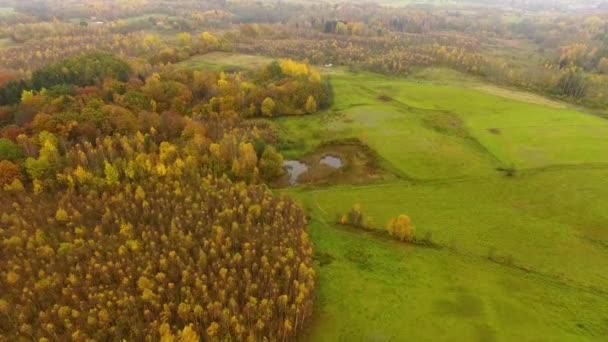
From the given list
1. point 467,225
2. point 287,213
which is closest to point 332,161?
point 287,213

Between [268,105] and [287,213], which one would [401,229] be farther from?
[268,105]

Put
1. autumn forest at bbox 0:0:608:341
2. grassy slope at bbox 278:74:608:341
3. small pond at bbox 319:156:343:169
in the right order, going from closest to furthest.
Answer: autumn forest at bbox 0:0:608:341 → grassy slope at bbox 278:74:608:341 → small pond at bbox 319:156:343:169

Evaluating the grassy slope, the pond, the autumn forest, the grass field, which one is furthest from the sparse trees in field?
the pond

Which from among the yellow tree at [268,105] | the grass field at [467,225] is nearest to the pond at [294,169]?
the grass field at [467,225]

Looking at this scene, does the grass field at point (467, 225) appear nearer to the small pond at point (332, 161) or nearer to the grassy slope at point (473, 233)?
the grassy slope at point (473, 233)

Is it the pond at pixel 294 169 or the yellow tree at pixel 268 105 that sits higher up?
the yellow tree at pixel 268 105

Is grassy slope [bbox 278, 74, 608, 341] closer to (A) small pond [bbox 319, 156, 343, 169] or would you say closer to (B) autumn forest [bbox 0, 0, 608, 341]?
(B) autumn forest [bbox 0, 0, 608, 341]

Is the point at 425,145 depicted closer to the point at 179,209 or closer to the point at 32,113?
the point at 179,209

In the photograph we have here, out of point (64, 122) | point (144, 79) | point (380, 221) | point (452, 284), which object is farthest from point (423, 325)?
point (144, 79)
